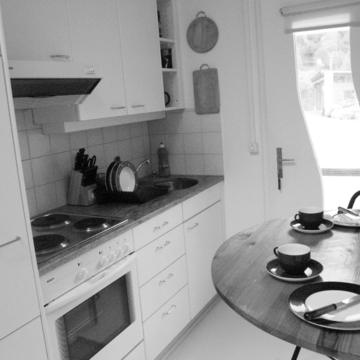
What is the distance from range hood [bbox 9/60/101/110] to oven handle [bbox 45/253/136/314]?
866mm

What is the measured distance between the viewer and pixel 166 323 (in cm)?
258

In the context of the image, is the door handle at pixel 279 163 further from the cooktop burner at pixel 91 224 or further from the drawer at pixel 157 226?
the cooktop burner at pixel 91 224

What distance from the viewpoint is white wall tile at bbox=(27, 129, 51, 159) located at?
94.3 inches

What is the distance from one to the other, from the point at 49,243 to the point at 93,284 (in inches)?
10.7

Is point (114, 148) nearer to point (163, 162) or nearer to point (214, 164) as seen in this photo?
point (163, 162)

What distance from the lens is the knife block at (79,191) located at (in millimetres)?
2561

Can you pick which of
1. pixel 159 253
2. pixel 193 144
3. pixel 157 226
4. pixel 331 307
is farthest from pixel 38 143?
pixel 331 307

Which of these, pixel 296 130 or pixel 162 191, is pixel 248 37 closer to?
pixel 296 130

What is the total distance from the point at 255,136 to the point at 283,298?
1953 millimetres

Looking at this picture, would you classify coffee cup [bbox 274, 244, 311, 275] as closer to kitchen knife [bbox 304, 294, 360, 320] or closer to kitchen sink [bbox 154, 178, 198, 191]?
kitchen knife [bbox 304, 294, 360, 320]

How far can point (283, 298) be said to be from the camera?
1280 mm

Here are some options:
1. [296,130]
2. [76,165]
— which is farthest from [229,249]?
[296,130]

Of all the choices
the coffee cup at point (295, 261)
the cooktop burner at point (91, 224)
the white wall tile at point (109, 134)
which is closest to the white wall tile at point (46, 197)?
the cooktop burner at point (91, 224)

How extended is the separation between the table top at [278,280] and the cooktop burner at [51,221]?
3.17ft
